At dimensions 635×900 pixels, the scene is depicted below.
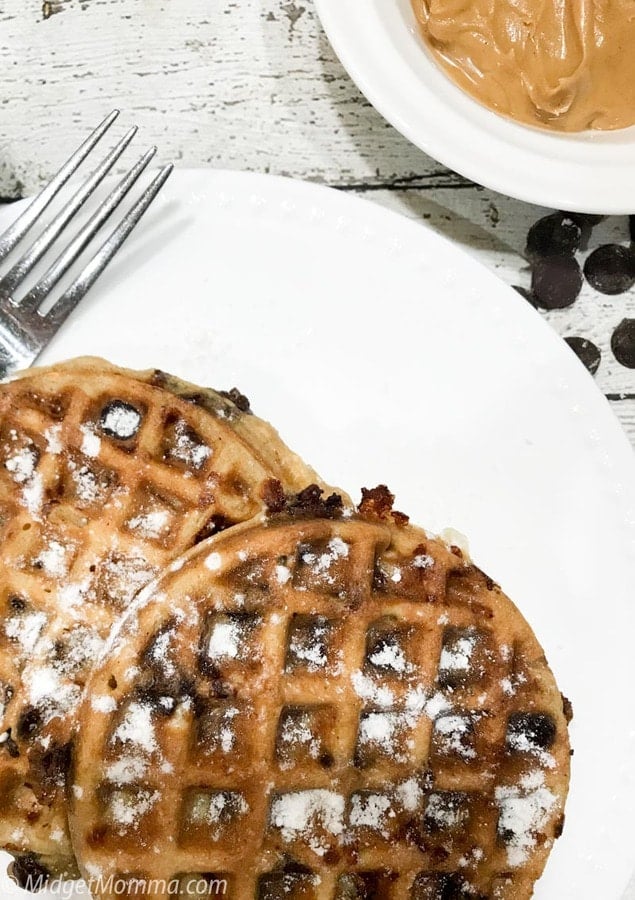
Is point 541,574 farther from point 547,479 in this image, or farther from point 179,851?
point 179,851

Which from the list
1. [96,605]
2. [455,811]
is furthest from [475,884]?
[96,605]

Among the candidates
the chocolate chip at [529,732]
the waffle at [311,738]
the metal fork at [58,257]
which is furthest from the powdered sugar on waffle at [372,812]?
the metal fork at [58,257]

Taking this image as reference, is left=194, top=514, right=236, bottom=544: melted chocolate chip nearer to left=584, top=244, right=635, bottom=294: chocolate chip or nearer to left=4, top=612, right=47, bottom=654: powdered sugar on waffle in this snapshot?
left=4, top=612, right=47, bottom=654: powdered sugar on waffle

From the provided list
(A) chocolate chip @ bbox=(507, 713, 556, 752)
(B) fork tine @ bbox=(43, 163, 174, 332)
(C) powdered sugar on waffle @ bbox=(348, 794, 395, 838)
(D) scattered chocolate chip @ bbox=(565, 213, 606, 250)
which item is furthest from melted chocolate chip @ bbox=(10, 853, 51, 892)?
(D) scattered chocolate chip @ bbox=(565, 213, 606, 250)

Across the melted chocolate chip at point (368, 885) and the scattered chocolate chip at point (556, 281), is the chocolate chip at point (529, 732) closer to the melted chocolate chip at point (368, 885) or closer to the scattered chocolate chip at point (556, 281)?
the melted chocolate chip at point (368, 885)

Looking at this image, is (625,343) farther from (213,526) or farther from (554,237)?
(213,526)

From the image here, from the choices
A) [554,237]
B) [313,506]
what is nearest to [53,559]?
[313,506]
